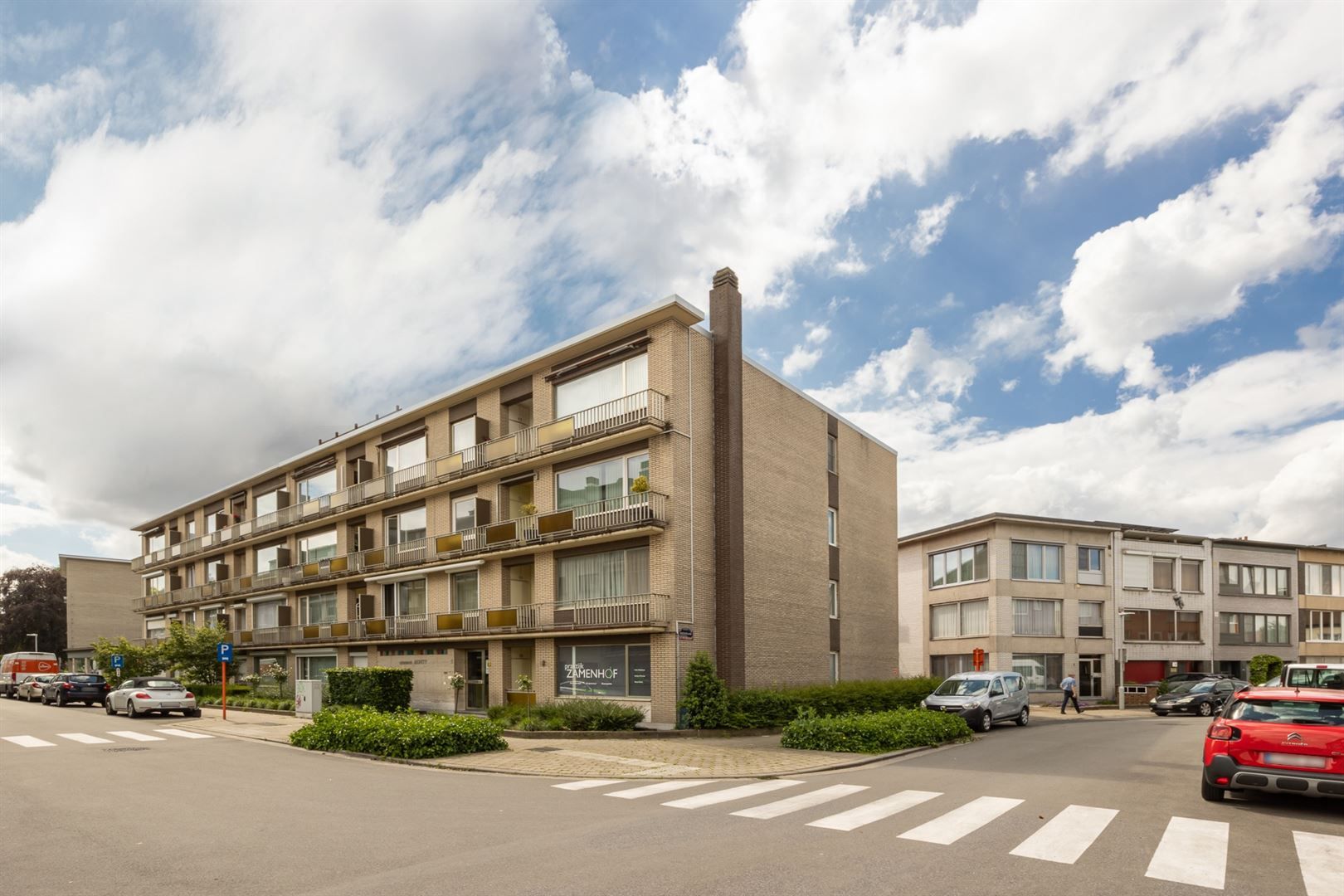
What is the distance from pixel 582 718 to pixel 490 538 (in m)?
8.71

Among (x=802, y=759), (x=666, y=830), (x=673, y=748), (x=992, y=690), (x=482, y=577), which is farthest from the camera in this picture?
(x=482, y=577)

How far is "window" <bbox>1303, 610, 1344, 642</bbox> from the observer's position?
5103cm

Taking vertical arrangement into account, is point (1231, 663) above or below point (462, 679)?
below

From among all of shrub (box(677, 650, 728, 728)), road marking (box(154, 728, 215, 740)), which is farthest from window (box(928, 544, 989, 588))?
road marking (box(154, 728, 215, 740))

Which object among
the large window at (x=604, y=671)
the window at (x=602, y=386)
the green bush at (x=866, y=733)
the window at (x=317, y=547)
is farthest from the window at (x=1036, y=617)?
the window at (x=317, y=547)

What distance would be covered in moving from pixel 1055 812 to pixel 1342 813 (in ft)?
11.3

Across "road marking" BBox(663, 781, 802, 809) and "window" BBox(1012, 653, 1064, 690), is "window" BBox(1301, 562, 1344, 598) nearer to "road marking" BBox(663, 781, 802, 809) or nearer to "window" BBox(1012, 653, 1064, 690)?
"window" BBox(1012, 653, 1064, 690)

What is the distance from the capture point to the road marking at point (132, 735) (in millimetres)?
21812

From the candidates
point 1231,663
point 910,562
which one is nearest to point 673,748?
point 910,562

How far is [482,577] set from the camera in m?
29.6

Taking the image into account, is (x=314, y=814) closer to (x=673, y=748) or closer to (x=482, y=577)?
(x=673, y=748)

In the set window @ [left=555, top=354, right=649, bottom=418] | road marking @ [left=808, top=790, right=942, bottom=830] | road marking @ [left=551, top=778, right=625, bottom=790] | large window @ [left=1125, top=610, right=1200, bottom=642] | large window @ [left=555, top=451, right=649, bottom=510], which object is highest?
window @ [left=555, top=354, right=649, bottom=418]

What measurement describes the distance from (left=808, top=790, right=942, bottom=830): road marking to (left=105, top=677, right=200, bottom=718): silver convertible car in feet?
87.9

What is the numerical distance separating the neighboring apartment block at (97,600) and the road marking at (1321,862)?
7927 centimetres
